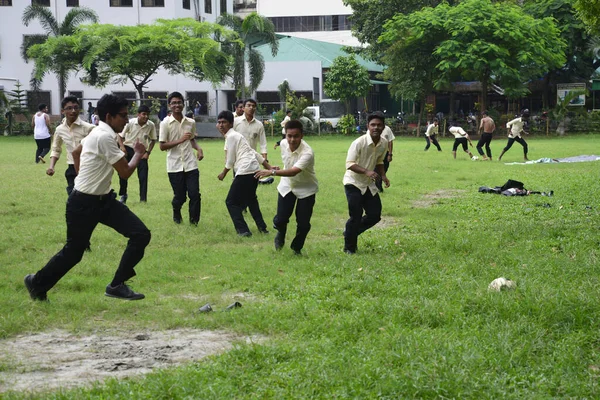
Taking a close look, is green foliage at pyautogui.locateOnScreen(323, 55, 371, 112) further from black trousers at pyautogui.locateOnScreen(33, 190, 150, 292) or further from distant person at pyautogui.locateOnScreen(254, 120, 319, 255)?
black trousers at pyautogui.locateOnScreen(33, 190, 150, 292)

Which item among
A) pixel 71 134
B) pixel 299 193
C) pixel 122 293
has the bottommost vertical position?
pixel 122 293

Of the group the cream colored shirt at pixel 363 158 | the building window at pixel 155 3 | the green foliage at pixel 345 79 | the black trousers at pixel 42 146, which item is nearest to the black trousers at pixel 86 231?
the cream colored shirt at pixel 363 158

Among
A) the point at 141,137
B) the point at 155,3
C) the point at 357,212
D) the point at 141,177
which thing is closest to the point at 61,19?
the point at 155,3

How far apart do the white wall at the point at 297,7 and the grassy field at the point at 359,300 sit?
180 feet

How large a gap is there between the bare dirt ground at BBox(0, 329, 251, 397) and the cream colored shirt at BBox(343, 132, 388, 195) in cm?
356

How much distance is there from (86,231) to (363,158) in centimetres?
359

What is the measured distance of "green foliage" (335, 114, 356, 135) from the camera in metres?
44.3

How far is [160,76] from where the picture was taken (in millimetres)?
51812

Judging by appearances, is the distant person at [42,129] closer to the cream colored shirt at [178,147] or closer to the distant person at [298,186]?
the cream colored shirt at [178,147]

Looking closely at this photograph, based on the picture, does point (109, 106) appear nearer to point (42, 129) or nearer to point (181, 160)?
point (181, 160)

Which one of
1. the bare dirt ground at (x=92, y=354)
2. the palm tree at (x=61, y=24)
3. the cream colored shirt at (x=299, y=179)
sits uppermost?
the palm tree at (x=61, y=24)

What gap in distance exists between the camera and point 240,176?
10.2 metres

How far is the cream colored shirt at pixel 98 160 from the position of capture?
20.5 feet

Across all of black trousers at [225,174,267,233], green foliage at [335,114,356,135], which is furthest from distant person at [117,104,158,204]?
green foliage at [335,114,356,135]
